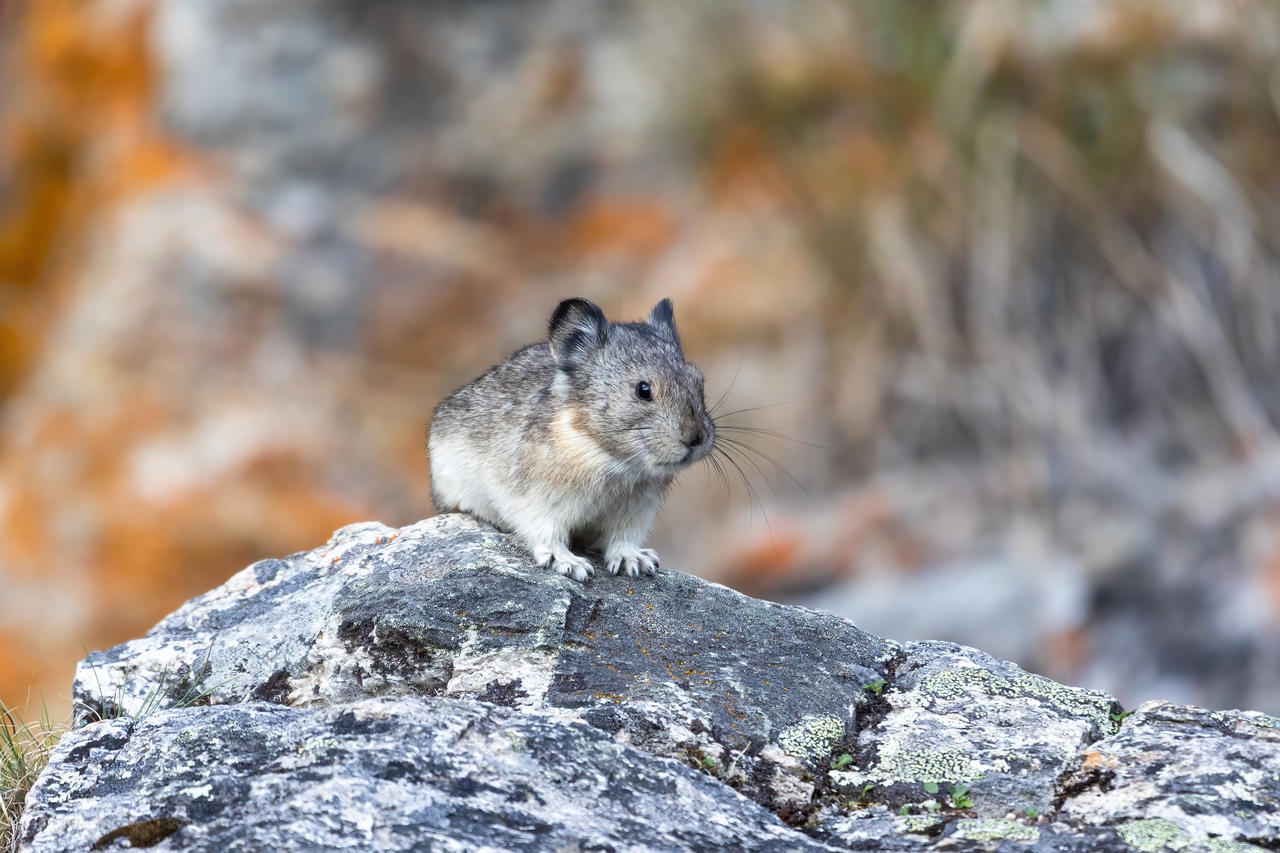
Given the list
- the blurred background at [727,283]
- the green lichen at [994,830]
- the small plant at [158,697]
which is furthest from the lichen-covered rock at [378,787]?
the blurred background at [727,283]

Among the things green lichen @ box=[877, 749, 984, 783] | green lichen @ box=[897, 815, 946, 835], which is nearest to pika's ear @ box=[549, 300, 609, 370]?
green lichen @ box=[877, 749, 984, 783]

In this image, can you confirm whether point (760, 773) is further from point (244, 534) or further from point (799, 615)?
point (244, 534)

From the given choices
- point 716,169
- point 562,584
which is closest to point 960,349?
point 716,169

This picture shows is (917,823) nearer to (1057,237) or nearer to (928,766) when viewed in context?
(928,766)

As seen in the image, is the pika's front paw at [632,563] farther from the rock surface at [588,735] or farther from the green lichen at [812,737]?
the green lichen at [812,737]

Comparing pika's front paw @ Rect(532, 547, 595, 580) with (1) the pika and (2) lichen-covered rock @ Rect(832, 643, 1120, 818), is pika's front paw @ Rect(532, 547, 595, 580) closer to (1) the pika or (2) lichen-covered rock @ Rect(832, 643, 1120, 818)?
(1) the pika

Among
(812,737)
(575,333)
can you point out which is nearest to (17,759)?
(812,737)

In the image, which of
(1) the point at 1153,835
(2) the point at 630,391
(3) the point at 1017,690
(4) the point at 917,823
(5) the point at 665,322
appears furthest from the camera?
(5) the point at 665,322
